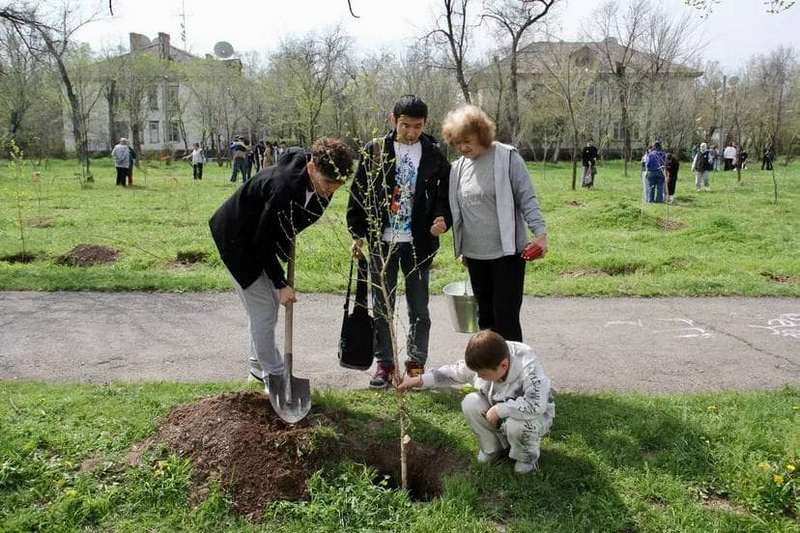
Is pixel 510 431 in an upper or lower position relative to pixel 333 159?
lower

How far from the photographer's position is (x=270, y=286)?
4062 mm

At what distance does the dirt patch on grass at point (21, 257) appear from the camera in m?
9.43

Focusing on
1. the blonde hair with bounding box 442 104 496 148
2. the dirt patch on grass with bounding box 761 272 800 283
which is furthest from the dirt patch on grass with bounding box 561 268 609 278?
the blonde hair with bounding box 442 104 496 148

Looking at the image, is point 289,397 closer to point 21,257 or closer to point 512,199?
point 512,199

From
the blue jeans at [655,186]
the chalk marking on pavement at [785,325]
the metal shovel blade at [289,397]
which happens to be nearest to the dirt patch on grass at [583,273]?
the chalk marking on pavement at [785,325]

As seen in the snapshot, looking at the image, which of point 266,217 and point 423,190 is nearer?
point 266,217

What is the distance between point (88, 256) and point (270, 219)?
22.2 ft

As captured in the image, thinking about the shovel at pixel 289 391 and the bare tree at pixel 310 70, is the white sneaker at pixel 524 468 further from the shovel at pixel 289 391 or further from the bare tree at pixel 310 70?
the bare tree at pixel 310 70

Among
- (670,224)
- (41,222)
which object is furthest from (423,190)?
(41,222)

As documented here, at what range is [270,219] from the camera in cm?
365

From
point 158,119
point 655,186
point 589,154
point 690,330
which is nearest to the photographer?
point 690,330

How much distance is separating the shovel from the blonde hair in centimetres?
118

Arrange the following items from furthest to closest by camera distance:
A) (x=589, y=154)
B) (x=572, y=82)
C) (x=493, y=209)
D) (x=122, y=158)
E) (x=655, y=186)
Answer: (x=572, y=82) → (x=122, y=158) → (x=589, y=154) → (x=655, y=186) → (x=493, y=209)

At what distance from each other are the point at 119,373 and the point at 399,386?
8.87 feet
